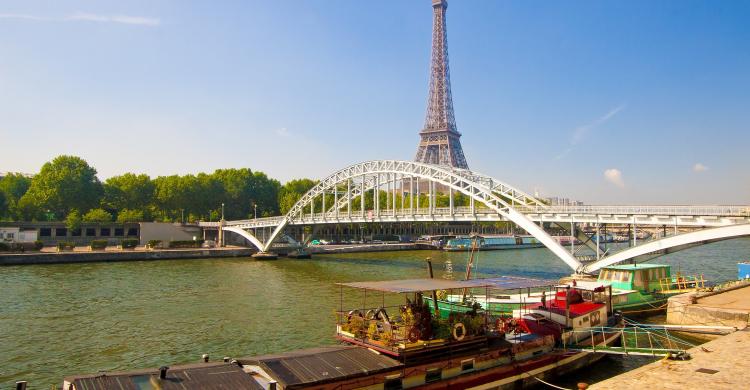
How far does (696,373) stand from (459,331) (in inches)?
206

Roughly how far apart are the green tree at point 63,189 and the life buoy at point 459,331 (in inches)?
3206

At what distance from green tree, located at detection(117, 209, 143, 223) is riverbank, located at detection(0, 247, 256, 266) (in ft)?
69.7

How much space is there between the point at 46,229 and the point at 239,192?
34243 millimetres

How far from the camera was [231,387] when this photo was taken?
10070 millimetres

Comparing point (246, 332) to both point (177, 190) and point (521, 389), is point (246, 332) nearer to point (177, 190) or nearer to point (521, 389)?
point (521, 389)

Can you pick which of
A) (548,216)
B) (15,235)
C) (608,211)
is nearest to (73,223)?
(15,235)

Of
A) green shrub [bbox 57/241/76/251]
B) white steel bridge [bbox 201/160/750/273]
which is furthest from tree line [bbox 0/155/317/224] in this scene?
white steel bridge [bbox 201/160/750/273]

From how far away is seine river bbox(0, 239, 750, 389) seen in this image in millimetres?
18281

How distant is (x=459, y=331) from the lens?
13.6m

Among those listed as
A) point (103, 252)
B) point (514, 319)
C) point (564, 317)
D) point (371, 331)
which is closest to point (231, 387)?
point (371, 331)

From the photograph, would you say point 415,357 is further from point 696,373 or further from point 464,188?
point 464,188

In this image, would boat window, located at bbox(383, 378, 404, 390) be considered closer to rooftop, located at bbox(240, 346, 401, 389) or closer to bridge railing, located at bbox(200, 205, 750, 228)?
rooftop, located at bbox(240, 346, 401, 389)

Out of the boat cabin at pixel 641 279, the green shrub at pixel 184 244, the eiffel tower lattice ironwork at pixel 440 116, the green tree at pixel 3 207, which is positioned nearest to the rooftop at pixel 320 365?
the boat cabin at pixel 641 279

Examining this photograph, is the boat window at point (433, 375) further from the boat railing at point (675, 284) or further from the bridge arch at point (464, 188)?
the bridge arch at point (464, 188)
